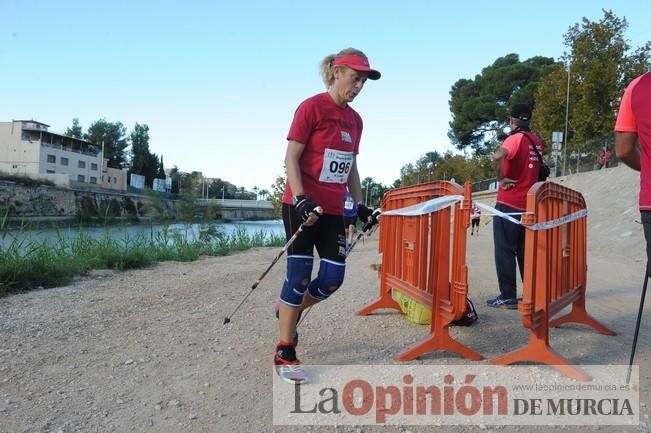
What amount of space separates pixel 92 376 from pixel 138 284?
4081 millimetres

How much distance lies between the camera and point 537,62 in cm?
5422

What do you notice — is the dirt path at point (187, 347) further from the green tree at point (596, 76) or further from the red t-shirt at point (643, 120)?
the green tree at point (596, 76)

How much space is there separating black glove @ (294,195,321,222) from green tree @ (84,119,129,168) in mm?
110332

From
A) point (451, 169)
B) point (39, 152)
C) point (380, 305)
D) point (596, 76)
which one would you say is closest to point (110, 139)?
point (39, 152)

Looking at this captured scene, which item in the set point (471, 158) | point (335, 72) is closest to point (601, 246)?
point (335, 72)

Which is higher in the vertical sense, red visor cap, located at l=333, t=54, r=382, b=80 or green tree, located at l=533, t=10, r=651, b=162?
green tree, located at l=533, t=10, r=651, b=162

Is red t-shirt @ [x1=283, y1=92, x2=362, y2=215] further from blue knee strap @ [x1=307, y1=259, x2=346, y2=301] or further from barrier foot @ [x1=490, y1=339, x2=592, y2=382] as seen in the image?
barrier foot @ [x1=490, y1=339, x2=592, y2=382]

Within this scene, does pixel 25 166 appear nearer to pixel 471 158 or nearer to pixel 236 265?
pixel 471 158

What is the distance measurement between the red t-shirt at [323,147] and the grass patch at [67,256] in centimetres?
471

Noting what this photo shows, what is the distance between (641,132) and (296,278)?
215 cm

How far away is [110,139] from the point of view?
342 feet

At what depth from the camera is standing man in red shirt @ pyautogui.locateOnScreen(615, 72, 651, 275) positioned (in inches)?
103

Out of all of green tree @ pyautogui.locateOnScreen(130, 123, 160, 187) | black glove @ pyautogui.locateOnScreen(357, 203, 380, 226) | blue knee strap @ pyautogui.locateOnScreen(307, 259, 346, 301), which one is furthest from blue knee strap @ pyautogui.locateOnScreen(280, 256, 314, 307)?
green tree @ pyautogui.locateOnScreen(130, 123, 160, 187)

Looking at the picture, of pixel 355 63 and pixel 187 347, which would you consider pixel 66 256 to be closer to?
pixel 187 347
